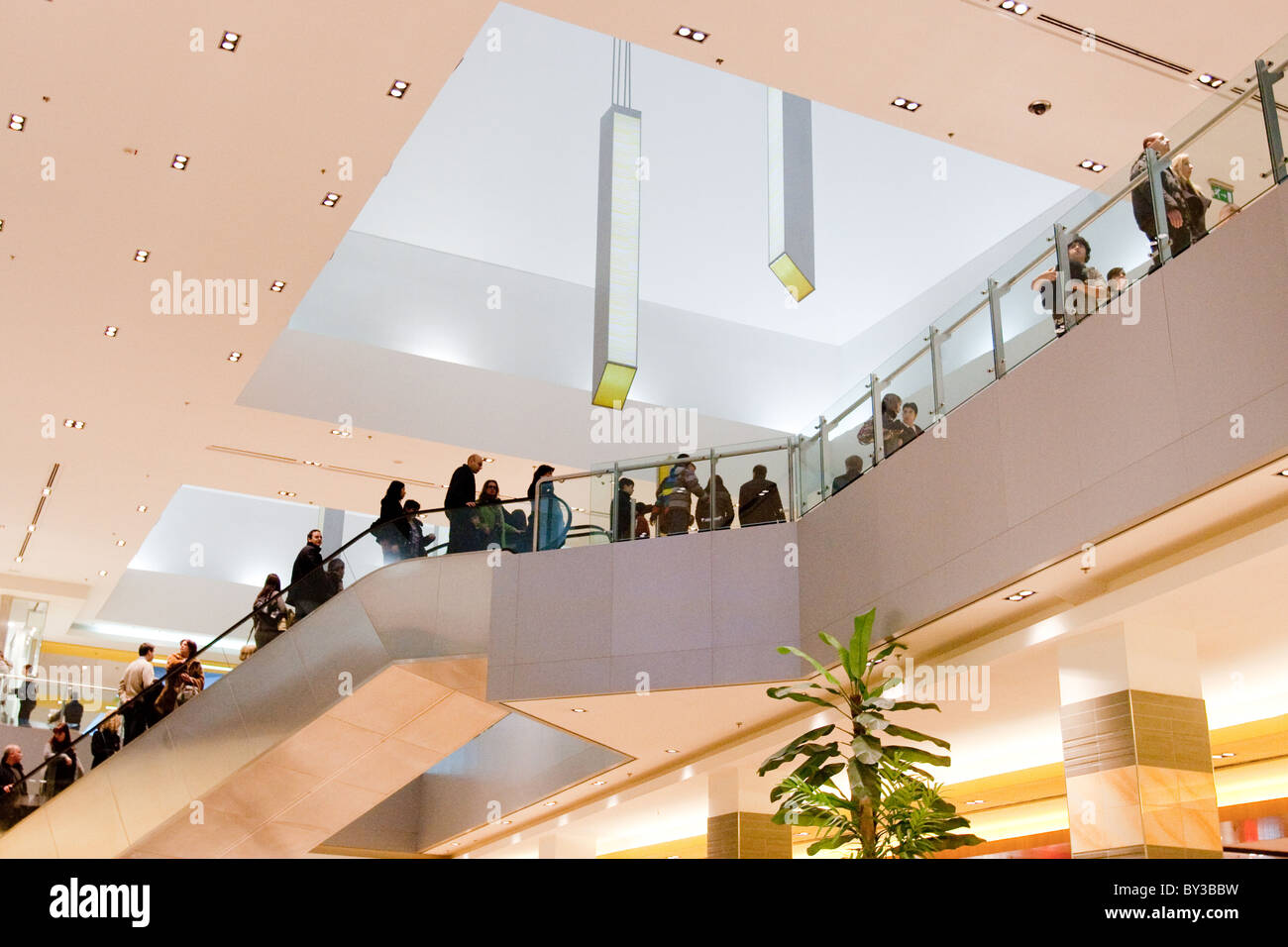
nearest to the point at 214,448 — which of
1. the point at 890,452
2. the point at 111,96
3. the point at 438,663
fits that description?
the point at 438,663

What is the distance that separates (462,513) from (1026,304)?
6.44 metres

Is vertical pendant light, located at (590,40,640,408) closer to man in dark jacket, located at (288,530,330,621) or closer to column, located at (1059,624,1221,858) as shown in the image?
man in dark jacket, located at (288,530,330,621)

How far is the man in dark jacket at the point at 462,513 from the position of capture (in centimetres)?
1284

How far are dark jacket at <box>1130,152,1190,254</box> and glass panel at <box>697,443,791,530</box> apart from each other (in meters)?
4.56

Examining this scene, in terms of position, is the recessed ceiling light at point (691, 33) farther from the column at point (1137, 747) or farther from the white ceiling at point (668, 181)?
the white ceiling at point (668, 181)

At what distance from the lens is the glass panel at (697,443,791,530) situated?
11.7 m

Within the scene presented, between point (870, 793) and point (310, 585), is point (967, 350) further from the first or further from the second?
point (310, 585)

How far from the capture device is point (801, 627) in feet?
36.6

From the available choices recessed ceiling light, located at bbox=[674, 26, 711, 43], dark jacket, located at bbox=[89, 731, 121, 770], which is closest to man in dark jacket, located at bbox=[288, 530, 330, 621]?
dark jacket, located at bbox=[89, 731, 121, 770]

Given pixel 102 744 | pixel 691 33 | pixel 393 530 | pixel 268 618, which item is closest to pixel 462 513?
pixel 393 530

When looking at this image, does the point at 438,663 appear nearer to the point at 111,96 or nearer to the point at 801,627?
the point at 801,627

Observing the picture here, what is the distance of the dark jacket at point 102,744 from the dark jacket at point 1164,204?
1203cm

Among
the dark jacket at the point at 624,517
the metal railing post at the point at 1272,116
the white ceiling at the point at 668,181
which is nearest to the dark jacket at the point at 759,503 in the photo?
the dark jacket at the point at 624,517

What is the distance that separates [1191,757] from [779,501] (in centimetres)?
451
